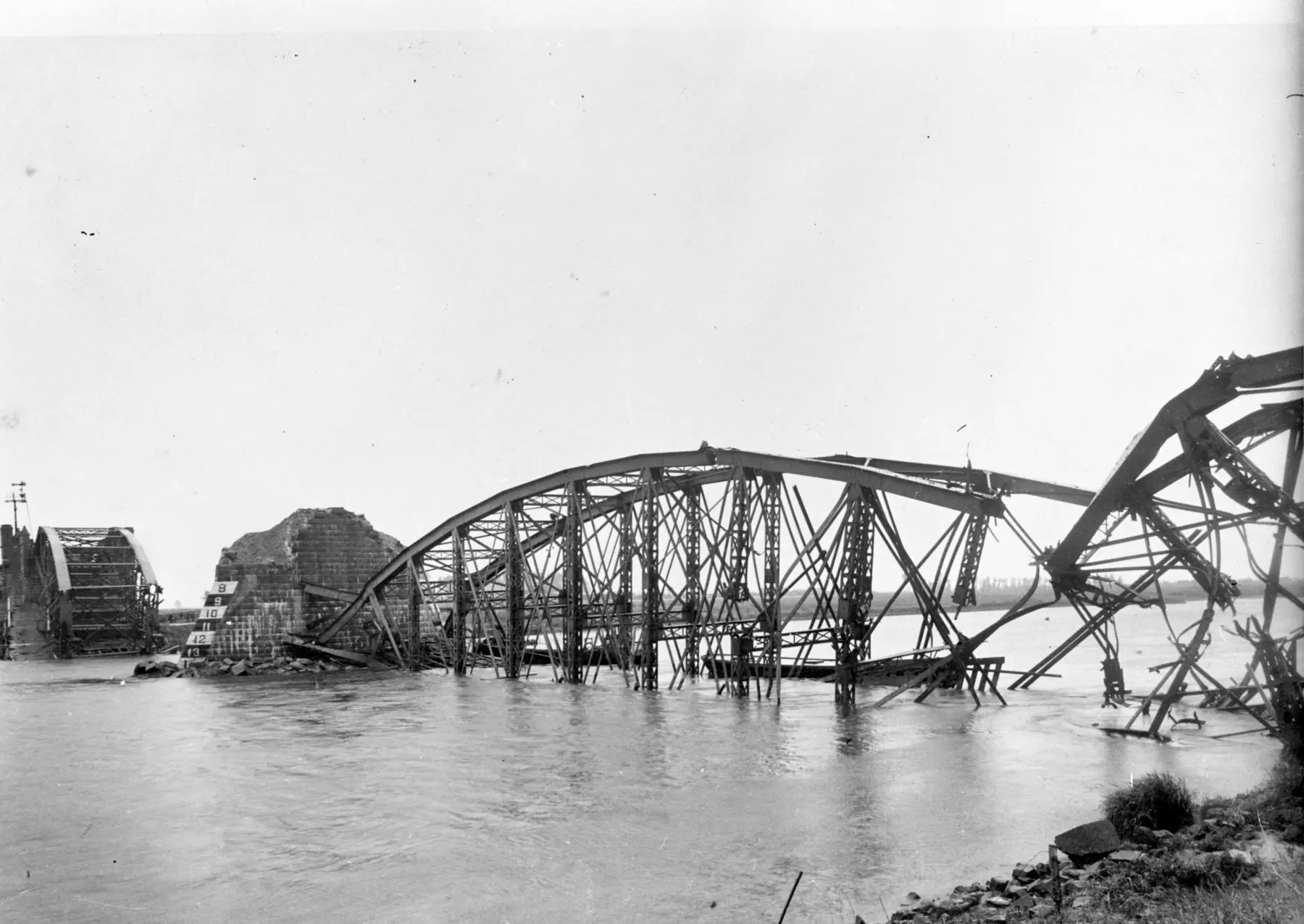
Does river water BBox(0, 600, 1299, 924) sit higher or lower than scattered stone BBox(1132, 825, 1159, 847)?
lower

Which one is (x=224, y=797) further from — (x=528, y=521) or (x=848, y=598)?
(x=528, y=521)

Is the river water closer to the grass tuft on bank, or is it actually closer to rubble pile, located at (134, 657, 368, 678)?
the grass tuft on bank

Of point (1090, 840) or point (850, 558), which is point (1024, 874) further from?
point (850, 558)

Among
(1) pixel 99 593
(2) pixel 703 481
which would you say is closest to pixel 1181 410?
(2) pixel 703 481

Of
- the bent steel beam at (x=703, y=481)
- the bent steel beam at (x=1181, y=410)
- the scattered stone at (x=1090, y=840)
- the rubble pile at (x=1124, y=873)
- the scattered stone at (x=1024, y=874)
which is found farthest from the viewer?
the bent steel beam at (x=703, y=481)

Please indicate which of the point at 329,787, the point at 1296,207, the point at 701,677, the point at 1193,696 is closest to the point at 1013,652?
the point at 701,677

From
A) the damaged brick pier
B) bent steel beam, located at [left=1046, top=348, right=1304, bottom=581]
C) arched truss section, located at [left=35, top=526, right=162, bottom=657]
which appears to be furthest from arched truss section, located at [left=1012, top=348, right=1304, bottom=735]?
arched truss section, located at [left=35, top=526, right=162, bottom=657]

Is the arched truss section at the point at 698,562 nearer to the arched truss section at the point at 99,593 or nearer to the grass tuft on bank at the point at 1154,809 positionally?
the grass tuft on bank at the point at 1154,809

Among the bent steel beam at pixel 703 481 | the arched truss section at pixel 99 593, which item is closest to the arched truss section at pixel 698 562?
the bent steel beam at pixel 703 481
